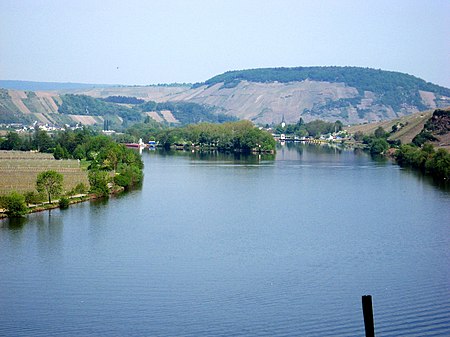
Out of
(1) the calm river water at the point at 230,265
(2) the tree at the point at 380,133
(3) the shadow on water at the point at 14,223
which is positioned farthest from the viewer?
(2) the tree at the point at 380,133

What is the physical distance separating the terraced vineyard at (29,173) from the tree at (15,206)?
203cm

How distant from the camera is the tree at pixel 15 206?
1653 centimetres

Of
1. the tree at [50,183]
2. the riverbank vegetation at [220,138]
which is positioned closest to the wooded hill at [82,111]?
the riverbank vegetation at [220,138]

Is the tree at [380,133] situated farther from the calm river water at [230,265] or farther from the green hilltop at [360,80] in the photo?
the green hilltop at [360,80]

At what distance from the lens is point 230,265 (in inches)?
499

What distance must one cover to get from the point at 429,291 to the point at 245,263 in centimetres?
296

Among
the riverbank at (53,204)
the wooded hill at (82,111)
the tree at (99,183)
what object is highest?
the wooded hill at (82,111)

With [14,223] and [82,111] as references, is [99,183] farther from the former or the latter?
[82,111]

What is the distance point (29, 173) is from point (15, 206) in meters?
5.42

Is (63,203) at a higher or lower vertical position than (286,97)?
lower

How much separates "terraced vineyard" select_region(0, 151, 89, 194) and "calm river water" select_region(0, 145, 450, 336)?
1.73 metres

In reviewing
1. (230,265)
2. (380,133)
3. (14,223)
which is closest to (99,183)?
(14,223)

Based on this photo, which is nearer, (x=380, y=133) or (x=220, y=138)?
(x=220, y=138)

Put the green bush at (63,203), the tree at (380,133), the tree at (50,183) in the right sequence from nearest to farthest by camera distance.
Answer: the green bush at (63,203)
the tree at (50,183)
the tree at (380,133)
